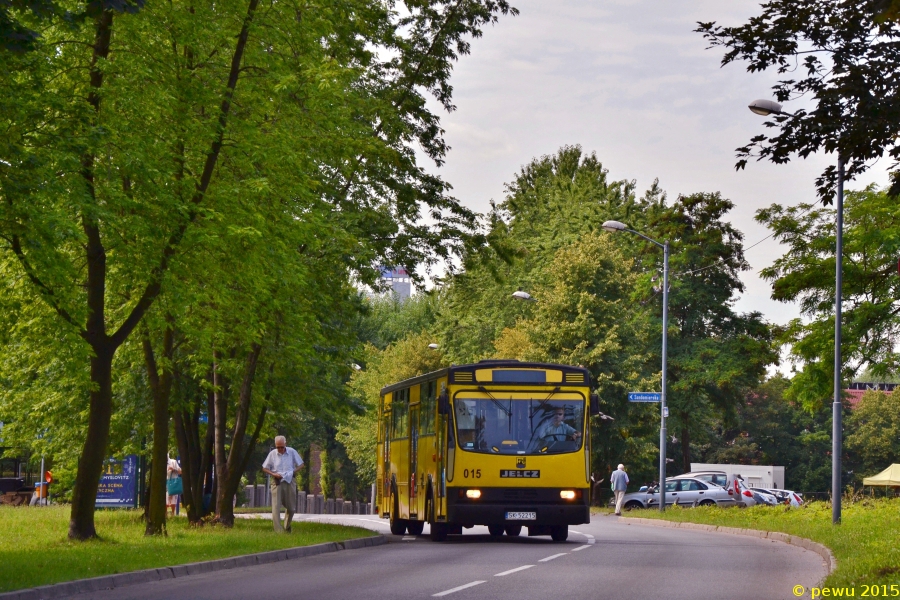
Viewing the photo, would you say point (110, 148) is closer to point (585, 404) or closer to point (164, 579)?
point (164, 579)

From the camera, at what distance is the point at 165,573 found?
15852 mm

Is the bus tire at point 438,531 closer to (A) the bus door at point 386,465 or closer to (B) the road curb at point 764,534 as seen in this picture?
(A) the bus door at point 386,465

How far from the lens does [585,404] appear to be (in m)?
25.1

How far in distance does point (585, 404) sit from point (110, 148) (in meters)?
11.0

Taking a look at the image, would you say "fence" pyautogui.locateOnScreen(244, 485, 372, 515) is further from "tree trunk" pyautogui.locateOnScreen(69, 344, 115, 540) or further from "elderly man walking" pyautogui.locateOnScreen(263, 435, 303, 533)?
"tree trunk" pyautogui.locateOnScreen(69, 344, 115, 540)

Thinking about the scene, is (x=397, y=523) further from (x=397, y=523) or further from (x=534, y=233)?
(x=534, y=233)

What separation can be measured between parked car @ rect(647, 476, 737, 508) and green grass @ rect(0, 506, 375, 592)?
27.0m

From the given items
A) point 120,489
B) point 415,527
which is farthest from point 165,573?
point 120,489

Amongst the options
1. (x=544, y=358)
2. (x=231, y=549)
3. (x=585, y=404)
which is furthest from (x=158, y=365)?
(x=544, y=358)

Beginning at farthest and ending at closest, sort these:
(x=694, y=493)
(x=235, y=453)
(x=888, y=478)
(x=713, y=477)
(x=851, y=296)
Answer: (x=888, y=478) < (x=713, y=477) < (x=694, y=493) < (x=851, y=296) < (x=235, y=453)

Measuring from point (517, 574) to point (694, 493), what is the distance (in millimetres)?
37484

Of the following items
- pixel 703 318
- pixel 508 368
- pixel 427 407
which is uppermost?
pixel 703 318

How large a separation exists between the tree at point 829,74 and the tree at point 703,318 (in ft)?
154

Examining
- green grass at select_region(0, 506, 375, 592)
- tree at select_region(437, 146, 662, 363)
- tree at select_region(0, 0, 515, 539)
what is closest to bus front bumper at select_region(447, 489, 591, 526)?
green grass at select_region(0, 506, 375, 592)
